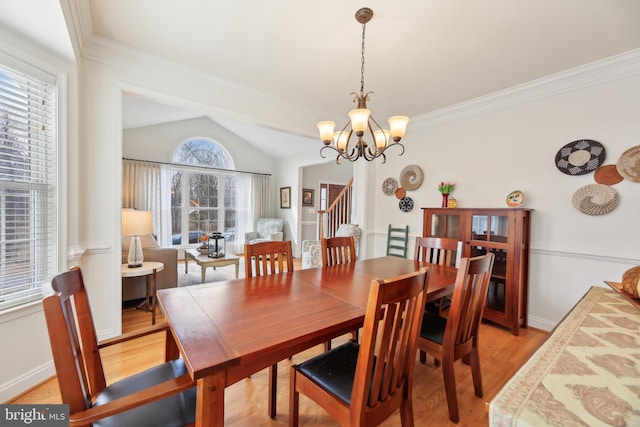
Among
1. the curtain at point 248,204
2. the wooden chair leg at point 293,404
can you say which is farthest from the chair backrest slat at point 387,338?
the curtain at point 248,204

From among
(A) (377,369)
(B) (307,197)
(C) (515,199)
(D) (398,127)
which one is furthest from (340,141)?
(B) (307,197)

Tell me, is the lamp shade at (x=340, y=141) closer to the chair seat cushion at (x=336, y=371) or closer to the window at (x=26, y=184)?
the chair seat cushion at (x=336, y=371)

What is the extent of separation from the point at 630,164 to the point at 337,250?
261 cm

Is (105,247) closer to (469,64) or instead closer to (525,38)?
(469,64)

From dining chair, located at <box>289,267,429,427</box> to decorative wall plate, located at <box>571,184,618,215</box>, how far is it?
97.2 inches

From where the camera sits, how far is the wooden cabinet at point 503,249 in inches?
104

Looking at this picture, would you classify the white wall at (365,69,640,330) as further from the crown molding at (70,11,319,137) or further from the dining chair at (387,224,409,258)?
the crown molding at (70,11,319,137)

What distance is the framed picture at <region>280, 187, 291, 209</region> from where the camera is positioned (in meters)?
7.05

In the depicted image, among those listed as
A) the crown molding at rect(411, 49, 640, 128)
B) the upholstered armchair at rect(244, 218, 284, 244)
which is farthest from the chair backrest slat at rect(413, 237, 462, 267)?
the upholstered armchair at rect(244, 218, 284, 244)

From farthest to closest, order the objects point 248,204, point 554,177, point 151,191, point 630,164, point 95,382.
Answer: point 248,204 → point 151,191 → point 554,177 → point 630,164 → point 95,382

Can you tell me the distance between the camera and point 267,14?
75.4 inches

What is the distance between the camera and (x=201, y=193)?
21.1 ft

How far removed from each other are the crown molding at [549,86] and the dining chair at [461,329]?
228cm

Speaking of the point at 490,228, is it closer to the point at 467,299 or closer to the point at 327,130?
the point at 467,299
